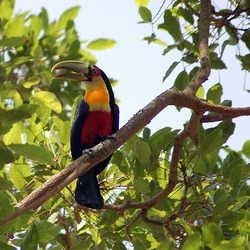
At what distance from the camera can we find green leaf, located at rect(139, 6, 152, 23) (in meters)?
4.10

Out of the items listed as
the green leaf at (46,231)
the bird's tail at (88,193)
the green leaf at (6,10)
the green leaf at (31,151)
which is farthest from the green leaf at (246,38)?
the green leaf at (6,10)

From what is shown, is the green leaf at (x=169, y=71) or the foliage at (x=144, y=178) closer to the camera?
the foliage at (x=144, y=178)

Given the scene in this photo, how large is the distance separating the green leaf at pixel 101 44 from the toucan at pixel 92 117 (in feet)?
2.67

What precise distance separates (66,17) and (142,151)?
9.75ft

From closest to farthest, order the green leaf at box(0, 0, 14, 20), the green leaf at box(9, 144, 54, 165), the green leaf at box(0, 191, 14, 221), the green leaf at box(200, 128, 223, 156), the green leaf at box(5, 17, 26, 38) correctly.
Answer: the green leaf at box(9, 144, 54, 165), the green leaf at box(0, 191, 14, 221), the green leaf at box(200, 128, 223, 156), the green leaf at box(5, 17, 26, 38), the green leaf at box(0, 0, 14, 20)

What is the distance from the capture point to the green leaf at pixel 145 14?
410cm

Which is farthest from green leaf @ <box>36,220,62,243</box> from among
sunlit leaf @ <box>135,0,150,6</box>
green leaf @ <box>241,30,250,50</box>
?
sunlit leaf @ <box>135,0,150,6</box>

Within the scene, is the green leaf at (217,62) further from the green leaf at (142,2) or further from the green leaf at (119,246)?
the green leaf at (119,246)

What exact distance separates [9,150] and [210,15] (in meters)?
1.87

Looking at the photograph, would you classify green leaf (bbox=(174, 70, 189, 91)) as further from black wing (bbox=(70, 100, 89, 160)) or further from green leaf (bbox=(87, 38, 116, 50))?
green leaf (bbox=(87, 38, 116, 50))

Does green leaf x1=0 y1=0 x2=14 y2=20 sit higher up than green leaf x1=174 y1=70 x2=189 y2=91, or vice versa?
green leaf x1=0 y1=0 x2=14 y2=20

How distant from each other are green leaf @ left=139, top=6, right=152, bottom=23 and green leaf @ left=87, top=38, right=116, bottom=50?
66.4 inches

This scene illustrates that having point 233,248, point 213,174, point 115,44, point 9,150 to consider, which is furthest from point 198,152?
point 115,44

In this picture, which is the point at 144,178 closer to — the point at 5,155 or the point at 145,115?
the point at 145,115
